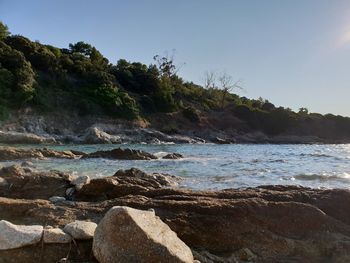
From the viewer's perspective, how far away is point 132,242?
402 centimetres

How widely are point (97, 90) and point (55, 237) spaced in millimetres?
54267

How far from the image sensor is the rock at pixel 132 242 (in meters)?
3.97

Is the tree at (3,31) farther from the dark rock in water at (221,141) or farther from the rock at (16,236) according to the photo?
the rock at (16,236)

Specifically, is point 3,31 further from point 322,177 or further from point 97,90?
point 322,177

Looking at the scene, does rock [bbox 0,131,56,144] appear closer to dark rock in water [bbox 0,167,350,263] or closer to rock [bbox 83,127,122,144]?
rock [bbox 83,127,122,144]

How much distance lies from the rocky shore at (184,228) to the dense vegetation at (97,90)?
130ft

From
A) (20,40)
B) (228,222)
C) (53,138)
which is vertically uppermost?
(20,40)

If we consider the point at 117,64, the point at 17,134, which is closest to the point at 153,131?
the point at 17,134

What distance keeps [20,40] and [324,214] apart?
5693cm

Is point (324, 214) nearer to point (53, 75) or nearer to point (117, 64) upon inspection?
point (53, 75)

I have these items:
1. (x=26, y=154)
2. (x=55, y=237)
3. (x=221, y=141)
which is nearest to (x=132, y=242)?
(x=55, y=237)

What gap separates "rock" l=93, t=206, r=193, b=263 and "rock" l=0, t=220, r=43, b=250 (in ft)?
2.27

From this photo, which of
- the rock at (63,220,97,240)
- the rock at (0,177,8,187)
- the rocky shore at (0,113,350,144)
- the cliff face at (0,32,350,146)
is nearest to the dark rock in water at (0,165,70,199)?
the rock at (0,177,8,187)

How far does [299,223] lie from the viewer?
17.3 feet
